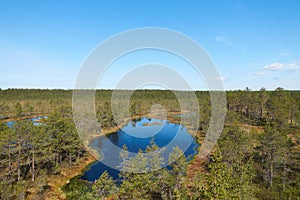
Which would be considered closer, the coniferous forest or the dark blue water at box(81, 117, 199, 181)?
the coniferous forest

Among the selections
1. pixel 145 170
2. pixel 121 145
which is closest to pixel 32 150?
pixel 145 170

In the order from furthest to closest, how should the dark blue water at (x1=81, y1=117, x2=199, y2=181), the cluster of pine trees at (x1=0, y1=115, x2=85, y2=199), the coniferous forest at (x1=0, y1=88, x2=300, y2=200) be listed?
the dark blue water at (x1=81, y1=117, x2=199, y2=181)
the cluster of pine trees at (x1=0, y1=115, x2=85, y2=199)
the coniferous forest at (x1=0, y1=88, x2=300, y2=200)

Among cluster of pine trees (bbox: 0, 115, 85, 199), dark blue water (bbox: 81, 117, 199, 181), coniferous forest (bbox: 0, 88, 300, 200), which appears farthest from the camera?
dark blue water (bbox: 81, 117, 199, 181)

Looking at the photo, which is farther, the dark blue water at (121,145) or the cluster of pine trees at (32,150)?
the dark blue water at (121,145)

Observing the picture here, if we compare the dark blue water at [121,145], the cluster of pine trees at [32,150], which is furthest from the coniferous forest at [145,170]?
the dark blue water at [121,145]

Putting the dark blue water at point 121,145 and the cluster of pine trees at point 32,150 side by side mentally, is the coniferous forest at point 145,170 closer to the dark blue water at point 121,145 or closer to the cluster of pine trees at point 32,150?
the cluster of pine trees at point 32,150

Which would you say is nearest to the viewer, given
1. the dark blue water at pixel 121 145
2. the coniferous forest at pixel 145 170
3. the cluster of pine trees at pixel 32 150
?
the coniferous forest at pixel 145 170

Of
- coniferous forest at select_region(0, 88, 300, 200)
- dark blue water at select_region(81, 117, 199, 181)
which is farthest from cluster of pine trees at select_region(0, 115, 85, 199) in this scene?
dark blue water at select_region(81, 117, 199, 181)

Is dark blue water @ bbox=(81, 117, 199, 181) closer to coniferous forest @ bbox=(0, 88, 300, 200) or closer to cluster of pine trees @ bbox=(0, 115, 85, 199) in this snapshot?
coniferous forest @ bbox=(0, 88, 300, 200)

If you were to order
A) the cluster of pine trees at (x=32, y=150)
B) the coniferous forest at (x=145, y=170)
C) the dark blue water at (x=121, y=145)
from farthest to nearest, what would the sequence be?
1. the dark blue water at (x=121, y=145)
2. the cluster of pine trees at (x=32, y=150)
3. the coniferous forest at (x=145, y=170)

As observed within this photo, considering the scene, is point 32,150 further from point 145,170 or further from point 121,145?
point 121,145

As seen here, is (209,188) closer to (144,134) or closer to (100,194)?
(100,194)
